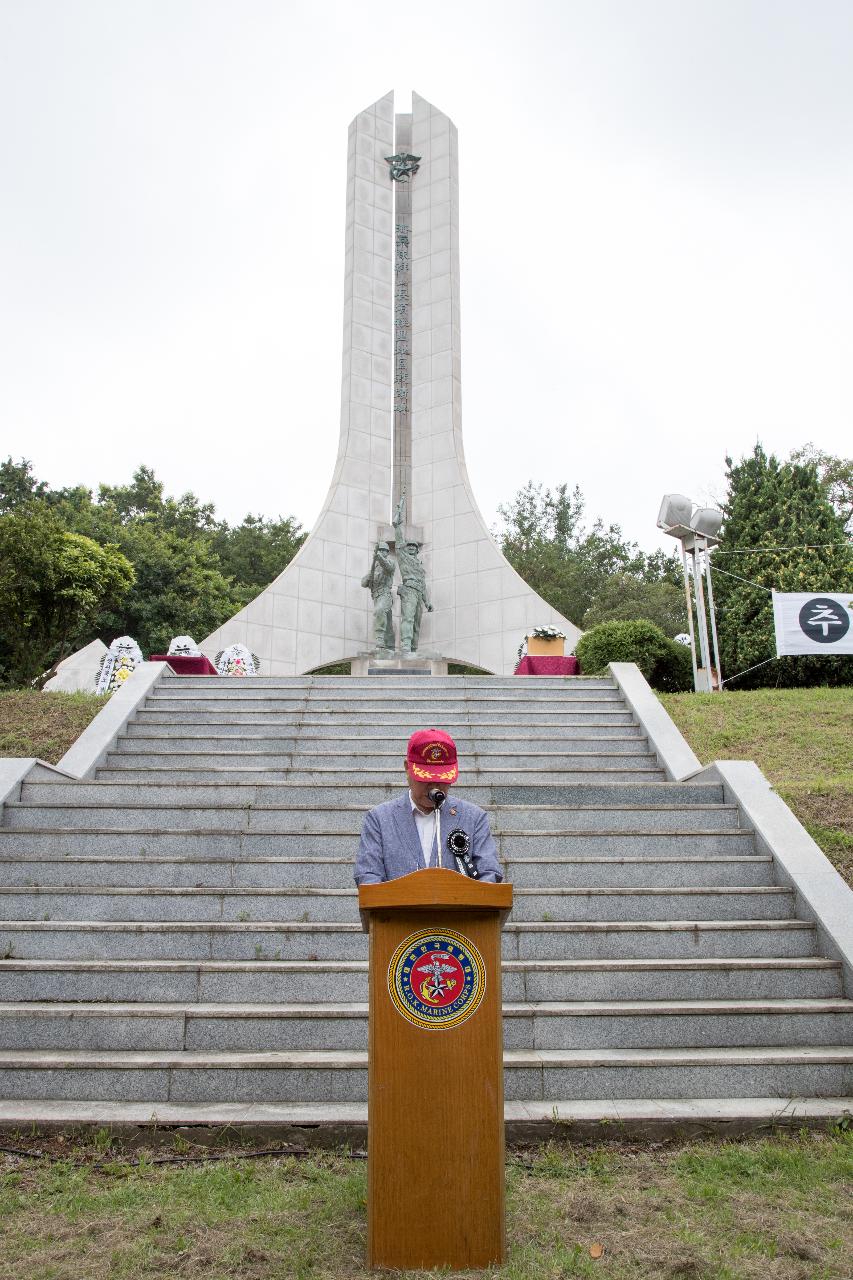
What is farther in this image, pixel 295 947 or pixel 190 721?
pixel 190 721

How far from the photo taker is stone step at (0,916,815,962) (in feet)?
14.4

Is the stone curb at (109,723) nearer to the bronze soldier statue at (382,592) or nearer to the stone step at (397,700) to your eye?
the stone step at (397,700)

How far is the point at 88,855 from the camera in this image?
5.29 meters

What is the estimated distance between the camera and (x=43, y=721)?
836cm

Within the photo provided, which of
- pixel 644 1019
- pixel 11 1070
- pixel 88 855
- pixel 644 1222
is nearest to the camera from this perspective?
pixel 644 1222

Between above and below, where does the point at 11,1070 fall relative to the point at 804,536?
below

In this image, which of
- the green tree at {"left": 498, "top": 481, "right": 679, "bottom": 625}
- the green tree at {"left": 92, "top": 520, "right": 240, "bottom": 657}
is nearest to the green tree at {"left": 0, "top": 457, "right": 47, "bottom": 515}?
the green tree at {"left": 92, "top": 520, "right": 240, "bottom": 657}

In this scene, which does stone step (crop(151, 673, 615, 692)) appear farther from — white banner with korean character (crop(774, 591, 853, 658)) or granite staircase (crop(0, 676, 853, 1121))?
white banner with korean character (crop(774, 591, 853, 658))

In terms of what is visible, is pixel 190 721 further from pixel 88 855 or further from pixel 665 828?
pixel 665 828

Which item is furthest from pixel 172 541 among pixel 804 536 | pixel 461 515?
pixel 804 536

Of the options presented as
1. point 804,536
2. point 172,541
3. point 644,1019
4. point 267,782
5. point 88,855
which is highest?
point 172,541

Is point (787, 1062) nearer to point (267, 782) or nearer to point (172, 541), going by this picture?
point (267, 782)

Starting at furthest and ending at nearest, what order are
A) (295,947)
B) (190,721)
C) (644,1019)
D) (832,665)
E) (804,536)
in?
(804,536), (832,665), (190,721), (295,947), (644,1019)

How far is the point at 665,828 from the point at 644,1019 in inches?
68.9
